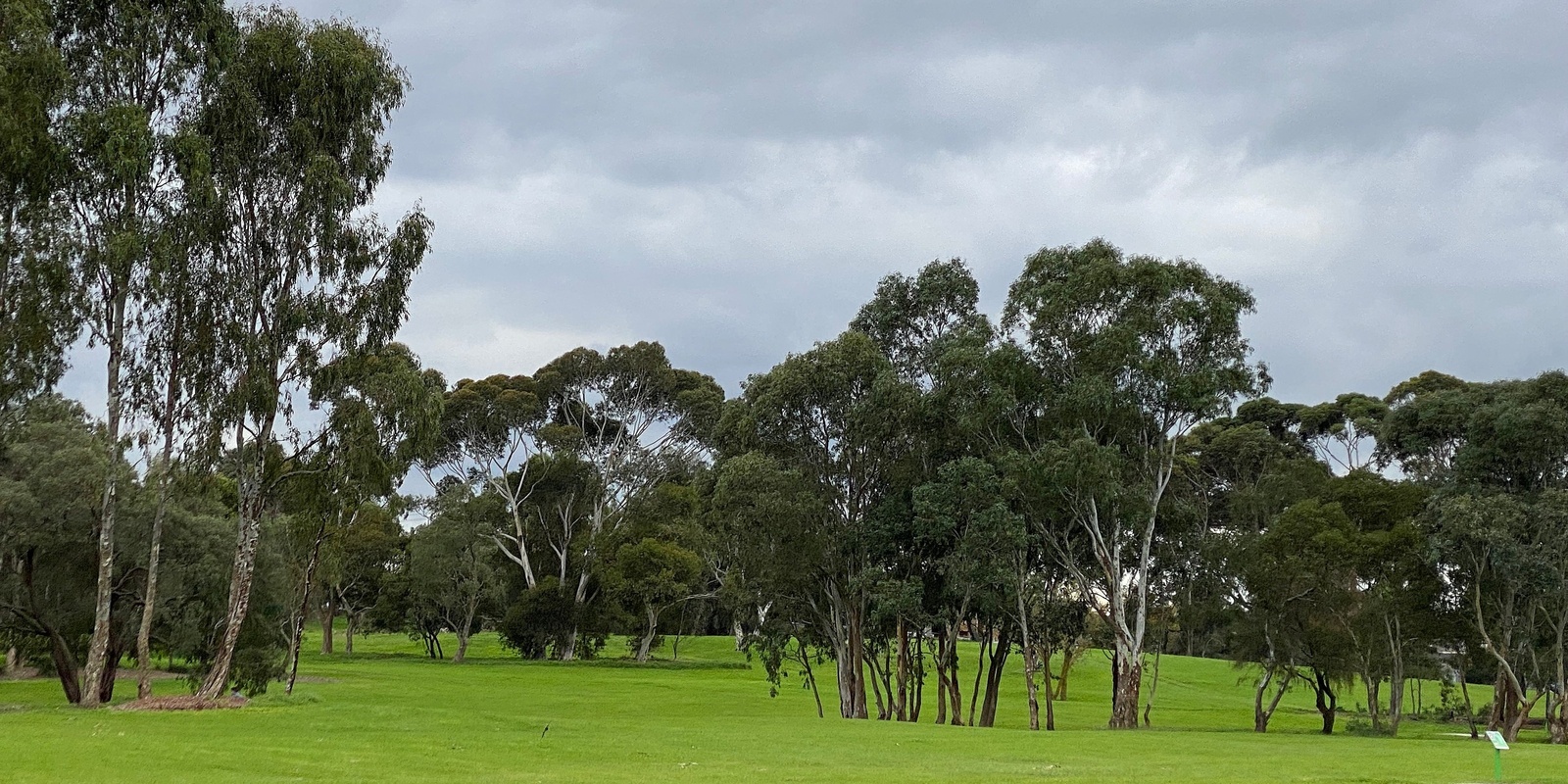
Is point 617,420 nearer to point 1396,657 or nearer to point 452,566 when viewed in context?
point 452,566

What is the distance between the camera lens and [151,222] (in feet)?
106

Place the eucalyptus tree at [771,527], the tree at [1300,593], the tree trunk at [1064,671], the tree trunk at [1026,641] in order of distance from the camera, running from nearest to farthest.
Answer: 1. the tree trunk at [1026,641]
2. the eucalyptus tree at [771,527]
3. the tree at [1300,593]
4. the tree trunk at [1064,671]

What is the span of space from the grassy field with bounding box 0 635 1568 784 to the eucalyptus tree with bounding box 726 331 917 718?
21.7ft

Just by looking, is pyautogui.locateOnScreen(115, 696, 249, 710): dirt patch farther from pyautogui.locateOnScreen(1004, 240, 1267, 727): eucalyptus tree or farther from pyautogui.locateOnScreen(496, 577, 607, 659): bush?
pyautogui.locateOnScreen(496, 577, 607, 659): bush

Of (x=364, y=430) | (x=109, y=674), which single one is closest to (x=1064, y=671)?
(x=364, y=430)

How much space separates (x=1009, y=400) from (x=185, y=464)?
25754mm

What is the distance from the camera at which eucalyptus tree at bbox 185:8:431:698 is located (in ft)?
112

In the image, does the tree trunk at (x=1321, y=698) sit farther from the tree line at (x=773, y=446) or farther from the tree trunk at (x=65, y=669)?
the tree trunk at (x=65, y=669)

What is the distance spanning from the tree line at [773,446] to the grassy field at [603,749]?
455 cm

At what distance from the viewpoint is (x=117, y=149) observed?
29578mm

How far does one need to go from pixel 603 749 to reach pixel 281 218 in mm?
20551

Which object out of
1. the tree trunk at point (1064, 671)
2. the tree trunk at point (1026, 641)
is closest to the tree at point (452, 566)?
the tree trunk at point (1064, 671)

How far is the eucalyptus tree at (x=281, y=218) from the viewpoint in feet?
112

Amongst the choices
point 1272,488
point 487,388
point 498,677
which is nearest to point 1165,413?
point 1272,488
